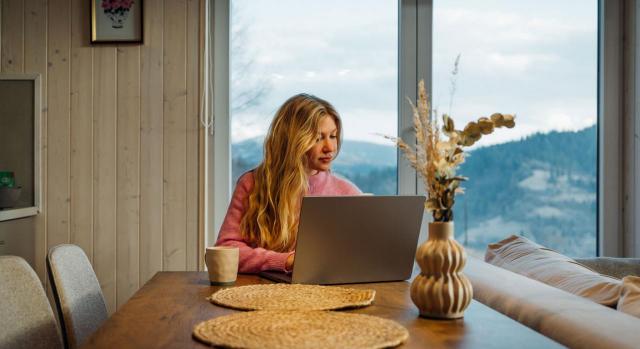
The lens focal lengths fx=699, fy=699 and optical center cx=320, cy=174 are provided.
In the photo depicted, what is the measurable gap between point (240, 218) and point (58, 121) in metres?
1.60

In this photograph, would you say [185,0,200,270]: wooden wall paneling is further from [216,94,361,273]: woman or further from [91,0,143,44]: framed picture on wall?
[216,94,361,273]: woman

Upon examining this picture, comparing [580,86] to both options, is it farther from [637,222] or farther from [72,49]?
[72,49]

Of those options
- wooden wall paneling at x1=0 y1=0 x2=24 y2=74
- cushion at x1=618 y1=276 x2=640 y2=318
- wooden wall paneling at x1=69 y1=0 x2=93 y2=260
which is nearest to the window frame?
wooden wall paneling at x1=69 y1=0 x2=93 y2=260

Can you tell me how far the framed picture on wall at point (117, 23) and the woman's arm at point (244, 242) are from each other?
1.43m

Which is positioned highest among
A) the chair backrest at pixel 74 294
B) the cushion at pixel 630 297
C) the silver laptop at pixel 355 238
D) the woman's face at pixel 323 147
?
the woman's face at pixel 323 147

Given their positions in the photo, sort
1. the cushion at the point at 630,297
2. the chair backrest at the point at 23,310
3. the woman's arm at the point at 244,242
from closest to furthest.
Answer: the cushion at the point at 630,297 < the chair backrest at the point at 23,310 < the woman's arm at the point at 244,242

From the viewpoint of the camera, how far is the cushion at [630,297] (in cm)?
129

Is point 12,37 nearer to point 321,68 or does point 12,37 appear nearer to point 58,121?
point 58,121

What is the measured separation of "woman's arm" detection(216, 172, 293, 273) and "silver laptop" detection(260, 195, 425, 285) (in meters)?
0.12

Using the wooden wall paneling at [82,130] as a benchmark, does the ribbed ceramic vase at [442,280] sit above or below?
below

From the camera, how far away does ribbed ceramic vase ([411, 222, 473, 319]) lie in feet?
4.32

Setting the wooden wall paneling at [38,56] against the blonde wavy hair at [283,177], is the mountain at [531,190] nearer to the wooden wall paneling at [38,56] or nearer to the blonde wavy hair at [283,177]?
the blonde wavy hair at [283,177]

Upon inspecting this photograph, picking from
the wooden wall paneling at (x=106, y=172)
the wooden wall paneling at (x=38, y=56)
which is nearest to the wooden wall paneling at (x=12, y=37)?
the wooden wall paneling at (x=38, y=56)

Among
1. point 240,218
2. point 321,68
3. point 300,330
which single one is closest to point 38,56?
point 321,68
